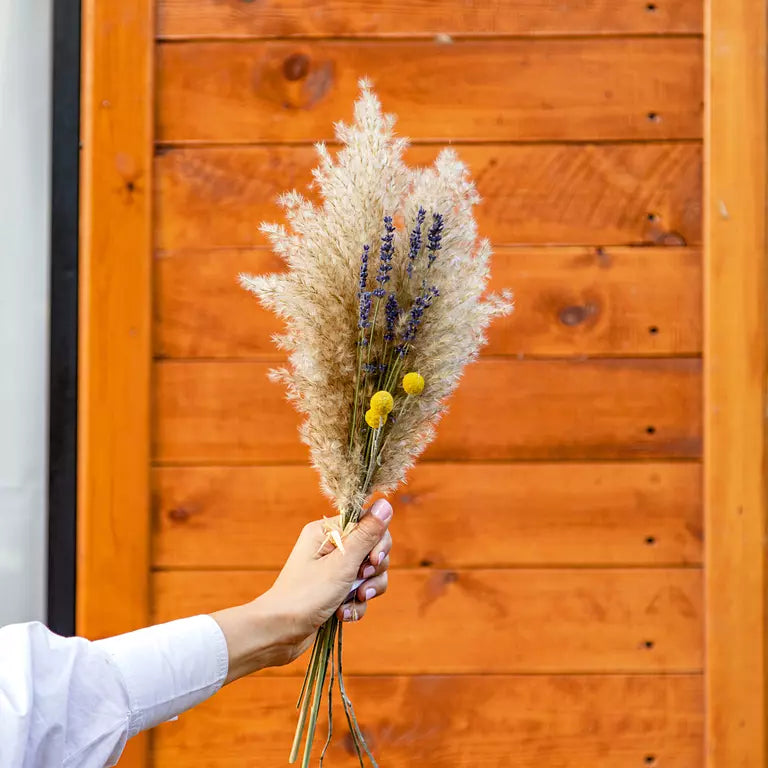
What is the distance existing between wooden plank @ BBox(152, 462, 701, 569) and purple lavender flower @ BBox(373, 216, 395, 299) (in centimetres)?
52

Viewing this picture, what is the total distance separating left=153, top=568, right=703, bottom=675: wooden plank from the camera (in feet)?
3.86

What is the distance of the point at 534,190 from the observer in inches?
47.3

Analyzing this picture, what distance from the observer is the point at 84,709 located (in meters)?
0.63

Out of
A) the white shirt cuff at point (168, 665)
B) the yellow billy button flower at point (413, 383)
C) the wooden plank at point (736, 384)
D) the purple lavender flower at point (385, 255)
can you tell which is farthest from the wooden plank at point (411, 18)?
the white shirt cuff at point (168, 665)

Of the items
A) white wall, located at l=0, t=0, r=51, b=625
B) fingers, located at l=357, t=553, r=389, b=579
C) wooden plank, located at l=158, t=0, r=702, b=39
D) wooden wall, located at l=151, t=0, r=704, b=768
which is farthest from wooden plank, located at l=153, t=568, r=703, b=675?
wooden plank, located at l=158, t=0, r=702, b=39

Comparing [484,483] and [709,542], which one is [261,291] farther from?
[709,542]

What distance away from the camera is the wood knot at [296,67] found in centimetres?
Result: 120

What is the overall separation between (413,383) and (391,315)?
0.07 metres

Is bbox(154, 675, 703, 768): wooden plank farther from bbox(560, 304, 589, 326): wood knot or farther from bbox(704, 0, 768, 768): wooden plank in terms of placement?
bbox(560, 304, 589, 326): wood knot

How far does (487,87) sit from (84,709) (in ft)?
3.49

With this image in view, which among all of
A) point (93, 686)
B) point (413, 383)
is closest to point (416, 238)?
point (413, 383)

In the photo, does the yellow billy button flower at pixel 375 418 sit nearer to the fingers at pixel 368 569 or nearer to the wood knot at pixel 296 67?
the fingers at pixel 368 569

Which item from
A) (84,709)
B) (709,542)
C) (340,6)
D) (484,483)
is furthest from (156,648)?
(340,6)

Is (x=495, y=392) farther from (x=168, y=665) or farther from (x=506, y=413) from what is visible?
(x=168, y=665)
